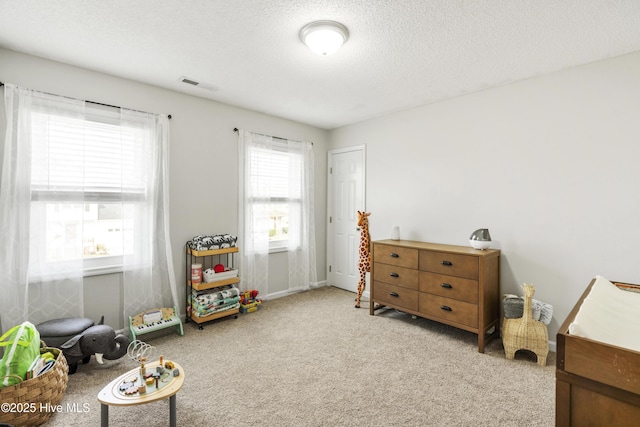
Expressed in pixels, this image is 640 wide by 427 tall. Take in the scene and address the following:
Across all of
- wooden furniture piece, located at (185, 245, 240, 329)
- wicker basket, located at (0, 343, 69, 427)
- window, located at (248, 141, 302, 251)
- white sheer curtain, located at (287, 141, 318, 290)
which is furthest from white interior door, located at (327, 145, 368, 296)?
wicker basket, located at (0, 343, 69, 427)

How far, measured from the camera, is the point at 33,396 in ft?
5.41

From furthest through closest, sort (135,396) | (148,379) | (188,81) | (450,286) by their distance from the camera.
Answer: (188,81), (450,286), (148,379), (135,396)

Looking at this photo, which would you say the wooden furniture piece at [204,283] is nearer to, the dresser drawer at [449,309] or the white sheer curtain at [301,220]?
the white sheer curtain at [301,220]

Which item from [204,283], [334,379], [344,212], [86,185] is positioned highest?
[86,185]

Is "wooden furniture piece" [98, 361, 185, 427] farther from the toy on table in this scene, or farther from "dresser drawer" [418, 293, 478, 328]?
"dresser drawer" [418, 293, 478, 328]

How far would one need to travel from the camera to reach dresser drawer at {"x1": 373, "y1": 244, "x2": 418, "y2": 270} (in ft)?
10.1

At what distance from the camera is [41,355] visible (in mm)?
1905

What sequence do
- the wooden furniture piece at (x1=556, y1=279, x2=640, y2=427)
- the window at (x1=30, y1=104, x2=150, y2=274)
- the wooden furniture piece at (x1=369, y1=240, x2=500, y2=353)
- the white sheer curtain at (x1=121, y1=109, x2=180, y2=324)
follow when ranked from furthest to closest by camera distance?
1. the white sheer curtain at (x1=121, y1=109, x2=180, y2=324)
2. the wooden furniture piece at (x1=369, y1=240, x2=500, y2=353)
3. the window at (x1=30, y1=104, x2=150, y2=274)
4. the wooden furniture piece at (x1=556, y1=279, x2=640, y2=427)

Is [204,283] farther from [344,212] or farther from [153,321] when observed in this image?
[344,212]

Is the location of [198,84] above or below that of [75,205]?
above

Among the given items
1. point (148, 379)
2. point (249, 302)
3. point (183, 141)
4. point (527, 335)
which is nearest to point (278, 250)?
point (249, 302)

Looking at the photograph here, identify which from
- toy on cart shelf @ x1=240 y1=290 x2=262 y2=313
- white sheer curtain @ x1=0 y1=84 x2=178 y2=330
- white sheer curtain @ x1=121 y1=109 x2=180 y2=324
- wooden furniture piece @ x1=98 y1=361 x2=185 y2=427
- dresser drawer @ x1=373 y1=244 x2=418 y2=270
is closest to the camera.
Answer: wooden furniture piece @ x1=98 y1=361 x2=185 y2=427

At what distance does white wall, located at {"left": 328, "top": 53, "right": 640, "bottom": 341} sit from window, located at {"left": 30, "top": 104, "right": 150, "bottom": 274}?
3.09 meters

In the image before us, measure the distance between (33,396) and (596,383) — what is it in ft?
8.92
